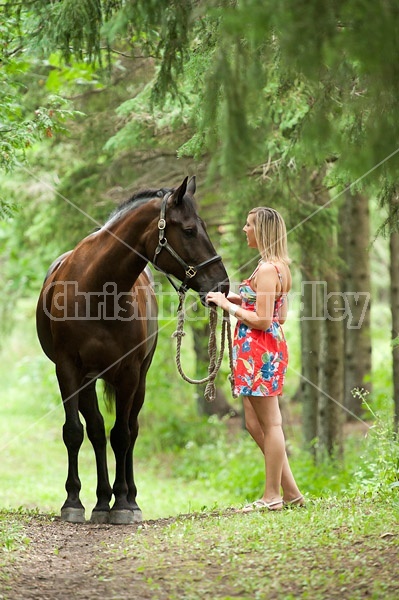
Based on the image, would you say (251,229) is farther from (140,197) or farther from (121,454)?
(121,454)

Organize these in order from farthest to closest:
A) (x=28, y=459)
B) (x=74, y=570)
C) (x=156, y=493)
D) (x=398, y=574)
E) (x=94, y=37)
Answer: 1. (x=28, y=459)
2. (x=156, y=493)
3. (x=94, y=37)
4. (x=74, y=570)
5. (x=398, y=574)

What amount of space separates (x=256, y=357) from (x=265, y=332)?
0.68ft

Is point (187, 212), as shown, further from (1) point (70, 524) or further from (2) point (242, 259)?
(2) point (242, 259)

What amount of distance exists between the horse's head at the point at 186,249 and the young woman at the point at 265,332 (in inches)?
7.0

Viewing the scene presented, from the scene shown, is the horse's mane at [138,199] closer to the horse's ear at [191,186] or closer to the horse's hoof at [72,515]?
the horse's ear at [191,186]

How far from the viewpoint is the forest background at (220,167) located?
4.40 m

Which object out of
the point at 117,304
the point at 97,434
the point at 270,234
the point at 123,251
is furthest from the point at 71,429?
the point at 270,234

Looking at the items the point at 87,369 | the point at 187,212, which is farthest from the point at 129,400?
the point at 187,212

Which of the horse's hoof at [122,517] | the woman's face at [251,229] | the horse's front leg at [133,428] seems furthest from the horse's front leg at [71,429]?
the woman's face at [251,229]

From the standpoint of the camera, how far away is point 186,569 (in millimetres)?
4723

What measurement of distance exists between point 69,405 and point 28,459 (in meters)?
9.78

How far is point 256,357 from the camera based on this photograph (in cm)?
620

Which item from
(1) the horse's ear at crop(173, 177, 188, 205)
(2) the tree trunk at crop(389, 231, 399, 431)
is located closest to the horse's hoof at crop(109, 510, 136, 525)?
(1) the horse's ear at crop(173, 177, 188, 205)

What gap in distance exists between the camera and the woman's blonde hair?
6.09 meters
